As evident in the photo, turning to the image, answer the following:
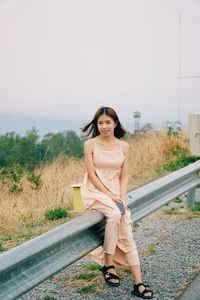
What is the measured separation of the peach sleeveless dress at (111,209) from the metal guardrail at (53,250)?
0.10 m

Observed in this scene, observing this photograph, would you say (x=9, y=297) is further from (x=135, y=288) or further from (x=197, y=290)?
(x=197, y=290)

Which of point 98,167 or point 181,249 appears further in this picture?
point 181,249

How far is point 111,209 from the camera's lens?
465 centimetres

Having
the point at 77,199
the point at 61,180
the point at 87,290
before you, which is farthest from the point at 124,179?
the point at 61,180

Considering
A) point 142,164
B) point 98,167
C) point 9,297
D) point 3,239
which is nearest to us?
point 9,297

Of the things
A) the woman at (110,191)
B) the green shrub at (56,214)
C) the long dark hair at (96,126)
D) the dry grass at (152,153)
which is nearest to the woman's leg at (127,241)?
the woman at (110,191)

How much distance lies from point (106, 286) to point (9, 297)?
5.43 ft

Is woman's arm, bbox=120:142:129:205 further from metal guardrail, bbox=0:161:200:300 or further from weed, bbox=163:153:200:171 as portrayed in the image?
weed, bbox=163:153:200:171

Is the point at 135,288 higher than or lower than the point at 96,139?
lower

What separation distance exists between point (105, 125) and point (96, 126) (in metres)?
0.17

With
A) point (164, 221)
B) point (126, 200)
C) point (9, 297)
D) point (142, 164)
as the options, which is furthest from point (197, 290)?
point (142, 164)

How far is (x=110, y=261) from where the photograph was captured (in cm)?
475

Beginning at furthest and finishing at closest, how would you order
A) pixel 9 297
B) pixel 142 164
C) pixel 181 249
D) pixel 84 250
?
1. pixel 142 164
2. pixel 181 249
3. pixel 84 250
4. pixel 9 297

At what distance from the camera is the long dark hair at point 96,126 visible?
5.11 metres
